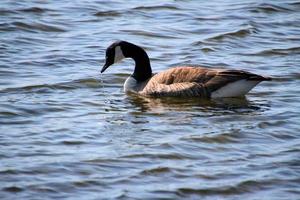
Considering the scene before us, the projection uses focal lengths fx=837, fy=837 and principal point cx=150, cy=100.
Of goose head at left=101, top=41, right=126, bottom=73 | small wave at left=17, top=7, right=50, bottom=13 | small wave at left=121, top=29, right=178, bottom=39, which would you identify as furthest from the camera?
small wave at left=17, top=7, right=50, bottom=13

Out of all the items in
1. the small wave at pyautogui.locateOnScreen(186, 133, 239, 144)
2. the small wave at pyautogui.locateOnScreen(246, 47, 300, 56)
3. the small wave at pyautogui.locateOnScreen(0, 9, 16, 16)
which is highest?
the small wave at pyautogui.locateOnScreen(0, 9, 16, 16)

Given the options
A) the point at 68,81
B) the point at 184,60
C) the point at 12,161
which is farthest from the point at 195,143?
the point at 184,60

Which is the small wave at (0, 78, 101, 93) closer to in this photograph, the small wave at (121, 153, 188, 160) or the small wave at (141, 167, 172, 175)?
the small wave at (121, 153, 188, 160)

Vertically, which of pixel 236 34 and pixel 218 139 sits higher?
pixel 236 34

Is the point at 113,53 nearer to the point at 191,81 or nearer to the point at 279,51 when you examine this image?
the point at 191,81

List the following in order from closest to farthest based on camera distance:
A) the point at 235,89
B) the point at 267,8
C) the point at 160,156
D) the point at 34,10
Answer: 1. the point at 160,156
2. the point at 235,89
3. the point at 34,10
4. the point at 267,8

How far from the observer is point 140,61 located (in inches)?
558

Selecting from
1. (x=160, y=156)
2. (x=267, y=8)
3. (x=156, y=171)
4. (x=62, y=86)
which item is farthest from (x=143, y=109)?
(x=267, y=8)

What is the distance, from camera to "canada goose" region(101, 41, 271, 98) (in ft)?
42.2

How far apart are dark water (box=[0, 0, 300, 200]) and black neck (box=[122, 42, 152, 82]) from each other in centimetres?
46

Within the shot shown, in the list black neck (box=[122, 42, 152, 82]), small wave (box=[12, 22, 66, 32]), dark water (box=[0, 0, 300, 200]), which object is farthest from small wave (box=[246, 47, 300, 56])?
small wave (box=[12, 22, 66, 32])

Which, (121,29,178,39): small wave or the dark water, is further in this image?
(121,29,178,39): small wave

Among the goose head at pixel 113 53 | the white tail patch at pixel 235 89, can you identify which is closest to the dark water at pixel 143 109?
the white tail patch at pixel 235 89

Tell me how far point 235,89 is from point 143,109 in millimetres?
1473
